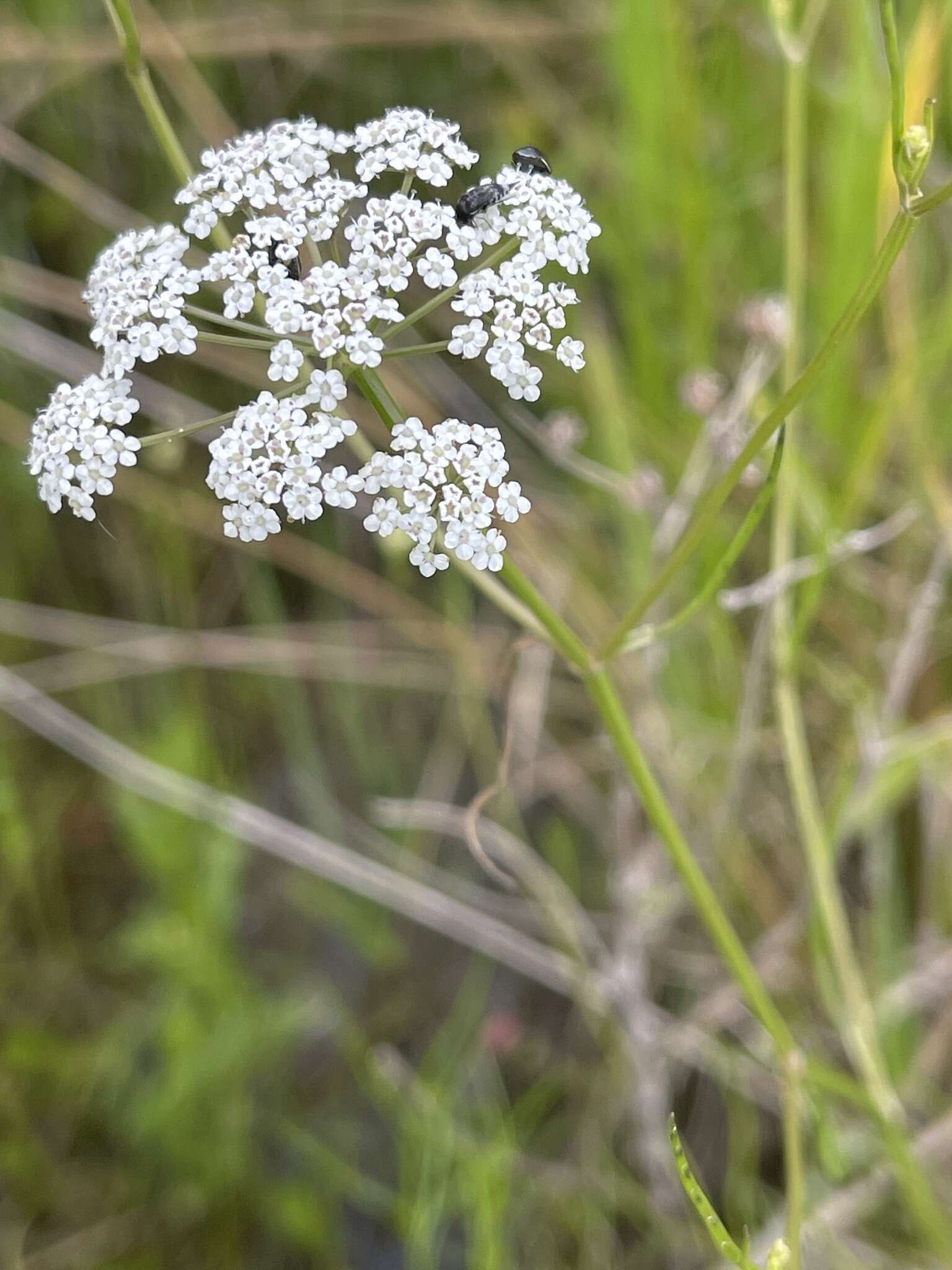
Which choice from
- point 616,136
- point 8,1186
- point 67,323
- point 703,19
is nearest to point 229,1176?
point 8,1186

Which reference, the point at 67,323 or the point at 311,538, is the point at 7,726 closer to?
the point at 311,538

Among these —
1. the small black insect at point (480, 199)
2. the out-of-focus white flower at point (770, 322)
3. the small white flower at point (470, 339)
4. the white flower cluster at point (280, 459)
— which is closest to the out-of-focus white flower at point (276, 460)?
the white flower cluster at point (280, 459)

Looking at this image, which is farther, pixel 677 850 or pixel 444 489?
pixel 677 850

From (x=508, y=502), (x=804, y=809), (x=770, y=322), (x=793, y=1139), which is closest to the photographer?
(x=508, y=502)

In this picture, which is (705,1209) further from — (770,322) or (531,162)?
(770,322)

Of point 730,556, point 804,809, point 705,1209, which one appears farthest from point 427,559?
point 804,809

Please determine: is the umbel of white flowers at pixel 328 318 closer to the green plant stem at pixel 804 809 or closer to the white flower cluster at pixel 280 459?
the white flower cluster at pixel 280 459
